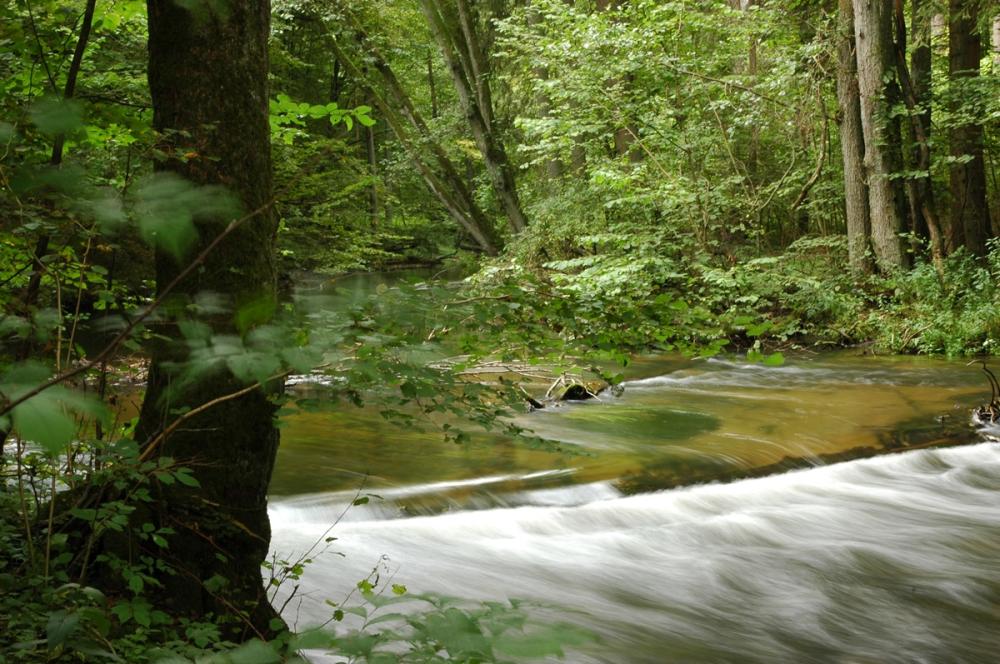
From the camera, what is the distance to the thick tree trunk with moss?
3109 mm

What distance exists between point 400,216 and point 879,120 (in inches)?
615

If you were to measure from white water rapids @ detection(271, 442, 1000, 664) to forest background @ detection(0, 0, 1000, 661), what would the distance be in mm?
→ 1881

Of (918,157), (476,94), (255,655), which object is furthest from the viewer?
(476,94)

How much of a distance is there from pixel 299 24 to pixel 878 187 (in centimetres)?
1057

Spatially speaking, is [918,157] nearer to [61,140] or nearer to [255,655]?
[61,140]

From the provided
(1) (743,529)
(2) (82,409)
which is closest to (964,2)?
(1) (743,529)

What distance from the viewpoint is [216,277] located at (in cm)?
314

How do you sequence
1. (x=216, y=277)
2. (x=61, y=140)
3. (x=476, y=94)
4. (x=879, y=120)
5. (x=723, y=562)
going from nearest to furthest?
(x=61, y=140), (x=216, y=277), (x=723, y=562), (x=879, y=120), (x=476, y=94)

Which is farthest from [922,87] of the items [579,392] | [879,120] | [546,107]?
[579,392]

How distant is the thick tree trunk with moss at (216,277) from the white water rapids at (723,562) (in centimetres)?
182

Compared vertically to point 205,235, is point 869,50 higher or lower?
higher

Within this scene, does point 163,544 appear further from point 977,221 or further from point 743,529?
point 977,221

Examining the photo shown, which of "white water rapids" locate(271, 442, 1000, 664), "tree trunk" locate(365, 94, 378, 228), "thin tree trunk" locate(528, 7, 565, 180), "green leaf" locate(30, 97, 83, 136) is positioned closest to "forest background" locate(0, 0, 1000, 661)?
"green leaf" locate(30, 97, 83, 136)

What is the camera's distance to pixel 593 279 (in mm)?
12664
